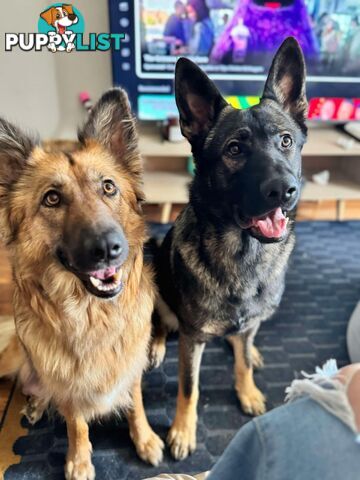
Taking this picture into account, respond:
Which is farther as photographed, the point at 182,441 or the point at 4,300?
the point at 4,300

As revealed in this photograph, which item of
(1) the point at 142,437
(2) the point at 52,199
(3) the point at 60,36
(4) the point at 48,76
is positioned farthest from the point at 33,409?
(3) the point at 60,36

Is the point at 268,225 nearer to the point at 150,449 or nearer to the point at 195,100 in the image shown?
the point at 195,100

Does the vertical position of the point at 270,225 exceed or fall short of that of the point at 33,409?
it exceeds it

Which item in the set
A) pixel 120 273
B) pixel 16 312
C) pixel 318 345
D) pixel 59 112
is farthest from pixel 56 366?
pixel 59 112

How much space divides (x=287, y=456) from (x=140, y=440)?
935 mm

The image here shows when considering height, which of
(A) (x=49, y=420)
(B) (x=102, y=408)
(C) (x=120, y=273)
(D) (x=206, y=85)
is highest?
(D) (x=206, y=85)

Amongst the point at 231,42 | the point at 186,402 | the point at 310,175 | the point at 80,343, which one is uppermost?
the point at 231,42

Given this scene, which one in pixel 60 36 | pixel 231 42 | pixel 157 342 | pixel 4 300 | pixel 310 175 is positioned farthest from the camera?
pixel 310 175

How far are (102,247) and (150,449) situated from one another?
0.87 meters

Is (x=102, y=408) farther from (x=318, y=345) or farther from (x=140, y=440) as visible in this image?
(x=318, y=345)

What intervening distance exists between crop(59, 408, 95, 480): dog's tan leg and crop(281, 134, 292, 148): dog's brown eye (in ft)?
3.64

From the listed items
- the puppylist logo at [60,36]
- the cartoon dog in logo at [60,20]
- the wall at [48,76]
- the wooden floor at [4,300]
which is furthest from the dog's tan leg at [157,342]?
the cartoon dog in logo at [60,20]

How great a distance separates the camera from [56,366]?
1166mm

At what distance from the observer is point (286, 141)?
118 centimetres
